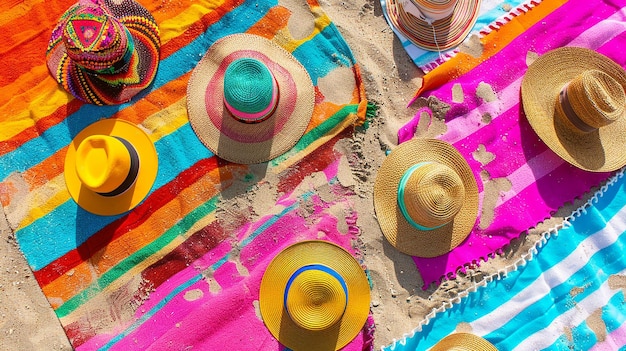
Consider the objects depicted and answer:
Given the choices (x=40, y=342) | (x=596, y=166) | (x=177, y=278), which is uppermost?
(x=596, y=166)

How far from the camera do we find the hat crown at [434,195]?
2811 millimetres

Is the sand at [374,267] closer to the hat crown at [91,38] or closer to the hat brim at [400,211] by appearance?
the hat brim at [400,211]

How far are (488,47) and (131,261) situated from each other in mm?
2785

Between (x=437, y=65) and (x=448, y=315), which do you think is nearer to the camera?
(x=448, y=315)

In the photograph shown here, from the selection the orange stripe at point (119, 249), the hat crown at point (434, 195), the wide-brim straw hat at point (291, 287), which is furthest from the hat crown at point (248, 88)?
the hat crown at point (434, 195)

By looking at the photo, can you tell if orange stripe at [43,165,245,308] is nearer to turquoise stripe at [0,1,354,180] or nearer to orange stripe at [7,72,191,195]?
orange stripe at [7,72,191,195]

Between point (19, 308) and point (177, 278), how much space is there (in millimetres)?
1043

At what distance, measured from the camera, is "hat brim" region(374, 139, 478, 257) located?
10.2 ft

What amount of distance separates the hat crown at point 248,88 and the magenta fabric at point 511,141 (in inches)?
38.2

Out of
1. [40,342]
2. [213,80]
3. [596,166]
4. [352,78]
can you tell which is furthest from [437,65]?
[40,342]

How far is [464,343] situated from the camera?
120 inches

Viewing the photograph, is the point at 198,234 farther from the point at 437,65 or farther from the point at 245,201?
the point at 437,65

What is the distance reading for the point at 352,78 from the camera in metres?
3.31

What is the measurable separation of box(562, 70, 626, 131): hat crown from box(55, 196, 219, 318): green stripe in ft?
8.02
